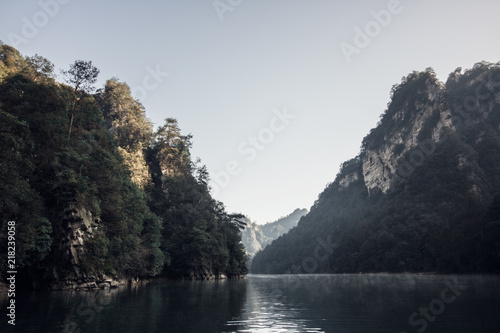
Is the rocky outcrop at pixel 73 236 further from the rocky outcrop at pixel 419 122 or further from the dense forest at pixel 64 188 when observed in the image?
the rocky outcrop at pixel 419 122

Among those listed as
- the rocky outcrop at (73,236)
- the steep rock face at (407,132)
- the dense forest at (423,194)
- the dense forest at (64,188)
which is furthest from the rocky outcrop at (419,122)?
the rocky outcrop at (73,236)

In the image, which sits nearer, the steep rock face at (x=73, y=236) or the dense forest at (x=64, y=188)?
the dense forest at (x=64, y=188)

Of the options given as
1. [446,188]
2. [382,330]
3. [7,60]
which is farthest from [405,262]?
[7,60]

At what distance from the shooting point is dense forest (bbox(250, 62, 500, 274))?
69.2 meters

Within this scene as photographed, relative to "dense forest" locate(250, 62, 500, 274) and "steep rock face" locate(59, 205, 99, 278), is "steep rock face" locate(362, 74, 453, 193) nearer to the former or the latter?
"dense forest" locate(250, 62, 500, 274)

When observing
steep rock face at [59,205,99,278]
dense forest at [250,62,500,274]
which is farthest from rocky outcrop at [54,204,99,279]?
dense forest at [250,62,500,274]

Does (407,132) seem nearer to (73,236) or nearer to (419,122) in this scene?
(419,122)

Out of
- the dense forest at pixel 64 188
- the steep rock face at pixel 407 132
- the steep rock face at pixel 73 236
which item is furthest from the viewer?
the steep rock face at pixel 407 132

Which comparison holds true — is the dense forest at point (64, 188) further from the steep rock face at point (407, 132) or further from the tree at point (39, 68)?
the steep rock face at point (407, 132)

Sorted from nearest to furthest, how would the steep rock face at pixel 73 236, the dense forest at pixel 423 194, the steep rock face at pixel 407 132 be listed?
1. the steep rock face at pixel 73 236
2. the dense forest at pixel 423 194
3. the steep rock face at pixel 407 132

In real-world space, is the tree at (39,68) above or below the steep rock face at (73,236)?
above

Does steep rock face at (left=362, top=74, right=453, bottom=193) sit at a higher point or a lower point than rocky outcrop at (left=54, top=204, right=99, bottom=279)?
higher

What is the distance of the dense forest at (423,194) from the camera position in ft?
227

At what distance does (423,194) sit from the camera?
10081 cm
